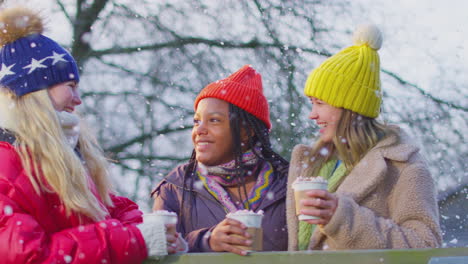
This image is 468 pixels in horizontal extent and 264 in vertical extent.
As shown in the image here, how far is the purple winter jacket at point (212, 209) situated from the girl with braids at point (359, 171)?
0.19 m

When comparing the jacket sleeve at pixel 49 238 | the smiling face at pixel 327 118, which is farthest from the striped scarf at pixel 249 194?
the jacket sleeve at pixel 49 238

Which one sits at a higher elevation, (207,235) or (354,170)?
(354,170)

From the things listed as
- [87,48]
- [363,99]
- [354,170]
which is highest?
[87,48]

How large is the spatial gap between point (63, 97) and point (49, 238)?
62 cm

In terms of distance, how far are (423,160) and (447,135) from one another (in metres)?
4.58

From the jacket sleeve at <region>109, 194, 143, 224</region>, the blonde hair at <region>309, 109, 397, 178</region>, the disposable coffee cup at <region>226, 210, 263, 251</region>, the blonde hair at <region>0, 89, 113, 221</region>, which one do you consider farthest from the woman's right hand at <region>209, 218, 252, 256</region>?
the blonde hair at <region>309, 109, 397, 178</region>

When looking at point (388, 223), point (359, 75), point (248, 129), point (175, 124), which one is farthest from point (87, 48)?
point (388, 223)

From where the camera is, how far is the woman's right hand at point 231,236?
7.29 ft

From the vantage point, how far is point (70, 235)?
1933mm

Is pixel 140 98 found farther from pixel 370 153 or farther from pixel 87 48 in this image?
pixel 370 153

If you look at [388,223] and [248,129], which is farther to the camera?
[248,129]

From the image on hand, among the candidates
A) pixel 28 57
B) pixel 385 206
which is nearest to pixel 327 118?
pixel 385 206

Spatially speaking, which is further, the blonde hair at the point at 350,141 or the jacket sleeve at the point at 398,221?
the blonde hair at the point at 350,141

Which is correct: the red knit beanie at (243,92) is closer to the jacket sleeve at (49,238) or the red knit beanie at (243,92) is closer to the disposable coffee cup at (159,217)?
the disposable coffee cup at (159,217)
